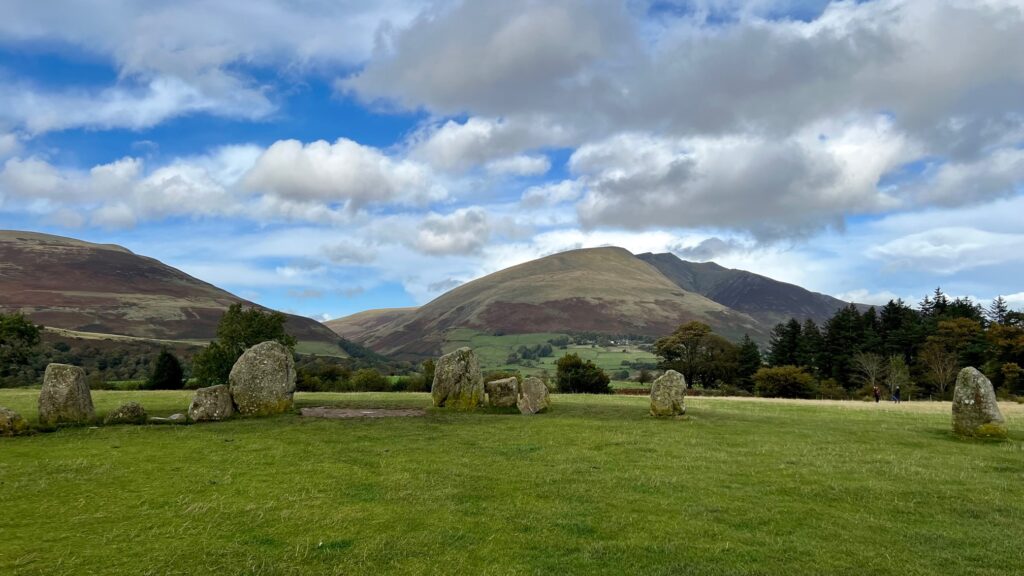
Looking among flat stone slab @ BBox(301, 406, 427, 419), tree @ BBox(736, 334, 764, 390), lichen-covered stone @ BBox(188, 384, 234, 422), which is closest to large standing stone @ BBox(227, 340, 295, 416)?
lichen-covered stone @ BBox(188, 384, 234, 422)

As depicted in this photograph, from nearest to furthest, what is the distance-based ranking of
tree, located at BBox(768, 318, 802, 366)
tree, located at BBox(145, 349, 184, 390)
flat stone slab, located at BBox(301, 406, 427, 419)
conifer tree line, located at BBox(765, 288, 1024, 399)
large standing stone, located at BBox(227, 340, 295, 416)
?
1. large standing stone, located at BBox(227, 340, 295, 416)
2. flat stone slab, located at BBox(301, 406, 427, 419)
3. tree, located at BBox(145, 349, 184, 390)
4. conifer tree line, located at BBox(765, 288, 1024, 399)
5. tree, located at BBox(768, 318, 802, 366)

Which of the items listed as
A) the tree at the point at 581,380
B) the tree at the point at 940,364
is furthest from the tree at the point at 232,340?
the tree at the point at 940,364

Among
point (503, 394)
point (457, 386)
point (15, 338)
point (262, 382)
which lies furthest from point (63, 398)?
point (503, 394)

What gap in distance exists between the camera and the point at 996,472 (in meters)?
15.9

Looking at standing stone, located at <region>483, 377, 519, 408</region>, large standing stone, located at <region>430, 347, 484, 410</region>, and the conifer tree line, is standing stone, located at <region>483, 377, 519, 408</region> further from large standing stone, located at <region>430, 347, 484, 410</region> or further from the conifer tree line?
the conifer tree line

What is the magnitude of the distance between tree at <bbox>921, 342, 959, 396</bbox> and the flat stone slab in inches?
2323

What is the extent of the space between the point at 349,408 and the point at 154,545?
2226 centimetres

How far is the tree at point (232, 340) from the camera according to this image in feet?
124

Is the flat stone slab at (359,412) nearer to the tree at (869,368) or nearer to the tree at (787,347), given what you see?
the tree at (869,368)

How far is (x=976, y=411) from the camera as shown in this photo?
22.2 meters

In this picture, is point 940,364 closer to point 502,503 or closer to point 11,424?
point 502,503

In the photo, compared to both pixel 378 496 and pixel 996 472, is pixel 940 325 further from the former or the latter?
pixel 378 496

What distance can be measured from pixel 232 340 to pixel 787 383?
2261 inches

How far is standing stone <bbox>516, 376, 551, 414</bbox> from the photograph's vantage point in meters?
29.7
